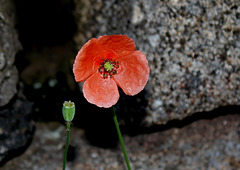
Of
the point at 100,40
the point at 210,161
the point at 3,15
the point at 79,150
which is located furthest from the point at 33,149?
the point at 210,161

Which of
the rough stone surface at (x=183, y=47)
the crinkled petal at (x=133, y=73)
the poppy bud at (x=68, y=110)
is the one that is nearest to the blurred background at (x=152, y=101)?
the rough stone surface at (x=183, y=47)

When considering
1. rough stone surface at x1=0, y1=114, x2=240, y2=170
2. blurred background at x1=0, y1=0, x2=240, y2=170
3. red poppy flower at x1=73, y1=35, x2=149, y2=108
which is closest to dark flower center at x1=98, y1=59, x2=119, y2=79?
red poppy flower at x1=73, y1=35, x2=149, y2=108

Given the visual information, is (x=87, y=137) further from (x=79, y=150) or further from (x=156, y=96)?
(x=156, y=96)

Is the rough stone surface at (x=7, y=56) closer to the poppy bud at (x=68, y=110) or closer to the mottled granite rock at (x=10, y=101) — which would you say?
the mottled granite rock at (x=10, y=101)

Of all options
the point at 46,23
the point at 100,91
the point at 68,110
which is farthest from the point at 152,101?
the point at 46,23

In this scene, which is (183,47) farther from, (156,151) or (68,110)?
(68,110)

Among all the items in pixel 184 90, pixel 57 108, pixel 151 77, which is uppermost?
pixel 151 77
